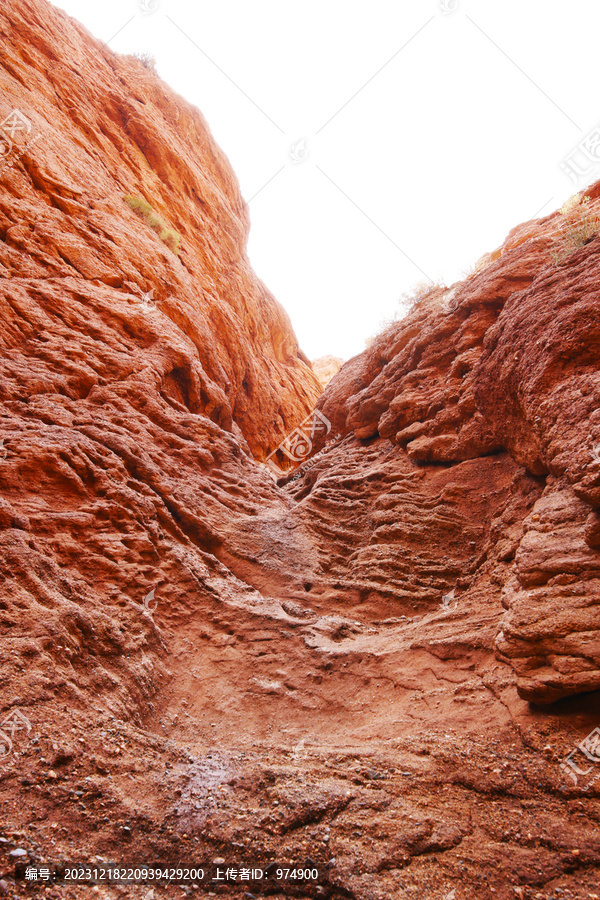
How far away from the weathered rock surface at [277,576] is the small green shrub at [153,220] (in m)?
0.32

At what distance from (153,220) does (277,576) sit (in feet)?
43.5

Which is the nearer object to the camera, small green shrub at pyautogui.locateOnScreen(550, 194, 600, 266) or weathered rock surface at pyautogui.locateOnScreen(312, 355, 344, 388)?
small green shrub at pyautogui.locateOnScreen(550, 194, 600, 266)

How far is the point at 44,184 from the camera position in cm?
1098

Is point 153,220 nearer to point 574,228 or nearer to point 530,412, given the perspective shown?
point 574,228

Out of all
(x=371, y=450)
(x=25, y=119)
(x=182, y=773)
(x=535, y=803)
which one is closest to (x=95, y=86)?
(x=25, y=119)

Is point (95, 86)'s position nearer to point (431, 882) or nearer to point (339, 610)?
point (339, 610)

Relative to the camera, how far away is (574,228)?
8500mm

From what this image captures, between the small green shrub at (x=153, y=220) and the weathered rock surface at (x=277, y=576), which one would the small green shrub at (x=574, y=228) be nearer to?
the weathered rock surface at (x=277, y=576)

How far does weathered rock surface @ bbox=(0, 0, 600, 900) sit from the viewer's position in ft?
11.0

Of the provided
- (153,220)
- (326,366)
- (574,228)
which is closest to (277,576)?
(574,228)

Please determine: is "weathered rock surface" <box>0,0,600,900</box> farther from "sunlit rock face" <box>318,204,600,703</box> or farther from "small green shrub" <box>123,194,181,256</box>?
"small green shrub" <box>123,194,181,256</box>

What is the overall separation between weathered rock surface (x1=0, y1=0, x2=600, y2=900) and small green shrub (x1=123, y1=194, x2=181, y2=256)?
1.05 feet

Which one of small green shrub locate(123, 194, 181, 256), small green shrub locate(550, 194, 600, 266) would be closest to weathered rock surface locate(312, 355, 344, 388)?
small green shrub locate(123, 194, 181, 256)

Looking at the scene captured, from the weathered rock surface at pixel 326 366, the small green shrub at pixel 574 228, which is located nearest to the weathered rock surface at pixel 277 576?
the small green shrub at pixel 574 228
